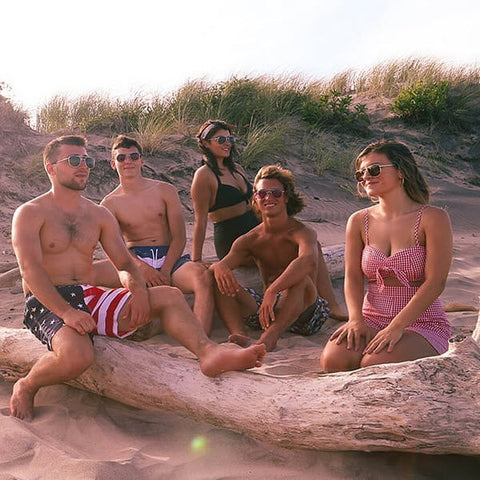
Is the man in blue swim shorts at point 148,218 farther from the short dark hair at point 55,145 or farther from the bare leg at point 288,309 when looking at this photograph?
the short dark hair at point 55,145

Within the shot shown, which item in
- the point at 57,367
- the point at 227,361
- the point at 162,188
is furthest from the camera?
the point at 162,188

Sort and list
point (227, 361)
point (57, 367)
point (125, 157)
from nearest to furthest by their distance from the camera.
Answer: point (227, 361) → point (57, 367) → point (125, 157)

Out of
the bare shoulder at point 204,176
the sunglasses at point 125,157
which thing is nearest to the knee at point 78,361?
the sunglasses at point 125,157

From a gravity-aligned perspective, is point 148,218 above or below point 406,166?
below

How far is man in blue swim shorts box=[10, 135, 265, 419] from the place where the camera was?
10.9ft

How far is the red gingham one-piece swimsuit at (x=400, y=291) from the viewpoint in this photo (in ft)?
11.3

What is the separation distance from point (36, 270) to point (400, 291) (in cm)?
204

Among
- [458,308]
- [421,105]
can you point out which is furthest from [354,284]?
[421,105]

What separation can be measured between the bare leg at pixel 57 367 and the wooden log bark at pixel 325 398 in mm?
190

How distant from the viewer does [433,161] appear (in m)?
14.5

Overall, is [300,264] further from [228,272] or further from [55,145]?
[55,145]

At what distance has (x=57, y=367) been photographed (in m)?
3.32

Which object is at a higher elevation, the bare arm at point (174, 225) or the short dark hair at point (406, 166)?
the short dark hair at point (406, 166)

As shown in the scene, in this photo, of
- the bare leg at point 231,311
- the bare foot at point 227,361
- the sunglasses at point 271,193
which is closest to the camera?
the bare foot at point 227,361
